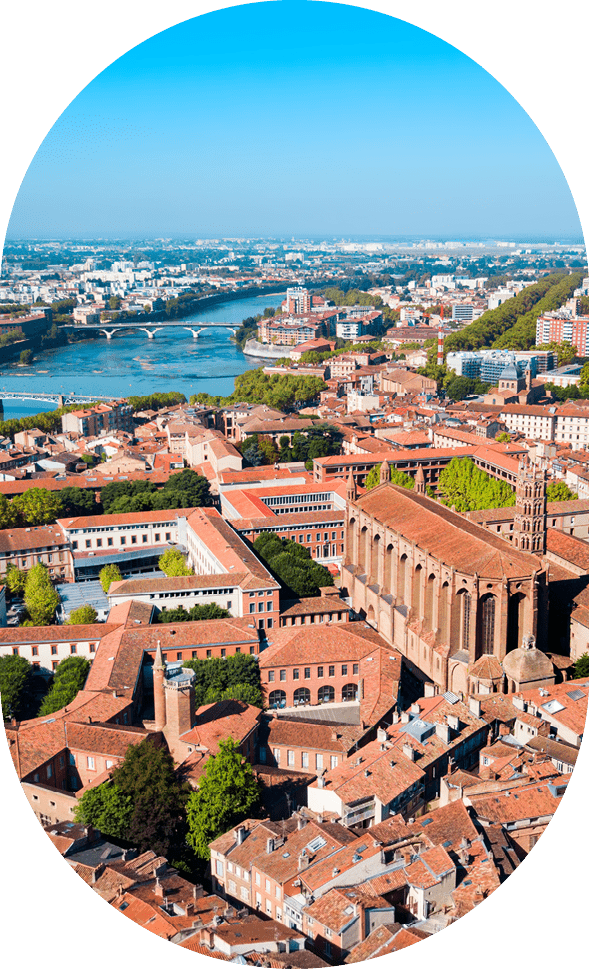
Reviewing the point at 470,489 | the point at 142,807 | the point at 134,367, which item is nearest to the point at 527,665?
the point at 142,807

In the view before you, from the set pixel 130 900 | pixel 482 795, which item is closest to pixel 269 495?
pixel 482 795

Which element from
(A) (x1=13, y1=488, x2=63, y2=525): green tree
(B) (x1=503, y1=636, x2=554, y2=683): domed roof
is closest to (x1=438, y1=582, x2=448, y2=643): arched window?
(B) (x1=503, y1=636, x2=554, y2=683): domed roof

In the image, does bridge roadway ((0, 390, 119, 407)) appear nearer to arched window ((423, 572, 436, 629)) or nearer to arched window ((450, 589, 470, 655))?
arched window ((423, 572, 436, 629))

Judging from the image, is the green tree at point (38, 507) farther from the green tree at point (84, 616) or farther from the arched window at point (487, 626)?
the arched window at point (487, 626)

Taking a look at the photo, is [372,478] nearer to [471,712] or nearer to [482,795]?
[471,712]

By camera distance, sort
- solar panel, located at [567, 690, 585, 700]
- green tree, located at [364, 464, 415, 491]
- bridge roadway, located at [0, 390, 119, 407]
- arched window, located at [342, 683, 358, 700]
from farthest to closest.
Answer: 1. bridge roadway, located at [0, 390, 119, 407]
2. green tree, located at [364, 464, 415, 491]
3. arched window, located at [342, 683, 358, 700]
4. solar panel, located at [567, 690, 585, 700]

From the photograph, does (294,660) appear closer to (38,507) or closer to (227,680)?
(227,680)

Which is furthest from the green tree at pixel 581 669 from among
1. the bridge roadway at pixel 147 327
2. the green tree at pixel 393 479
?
the bridge roadway at pixel 147 327
